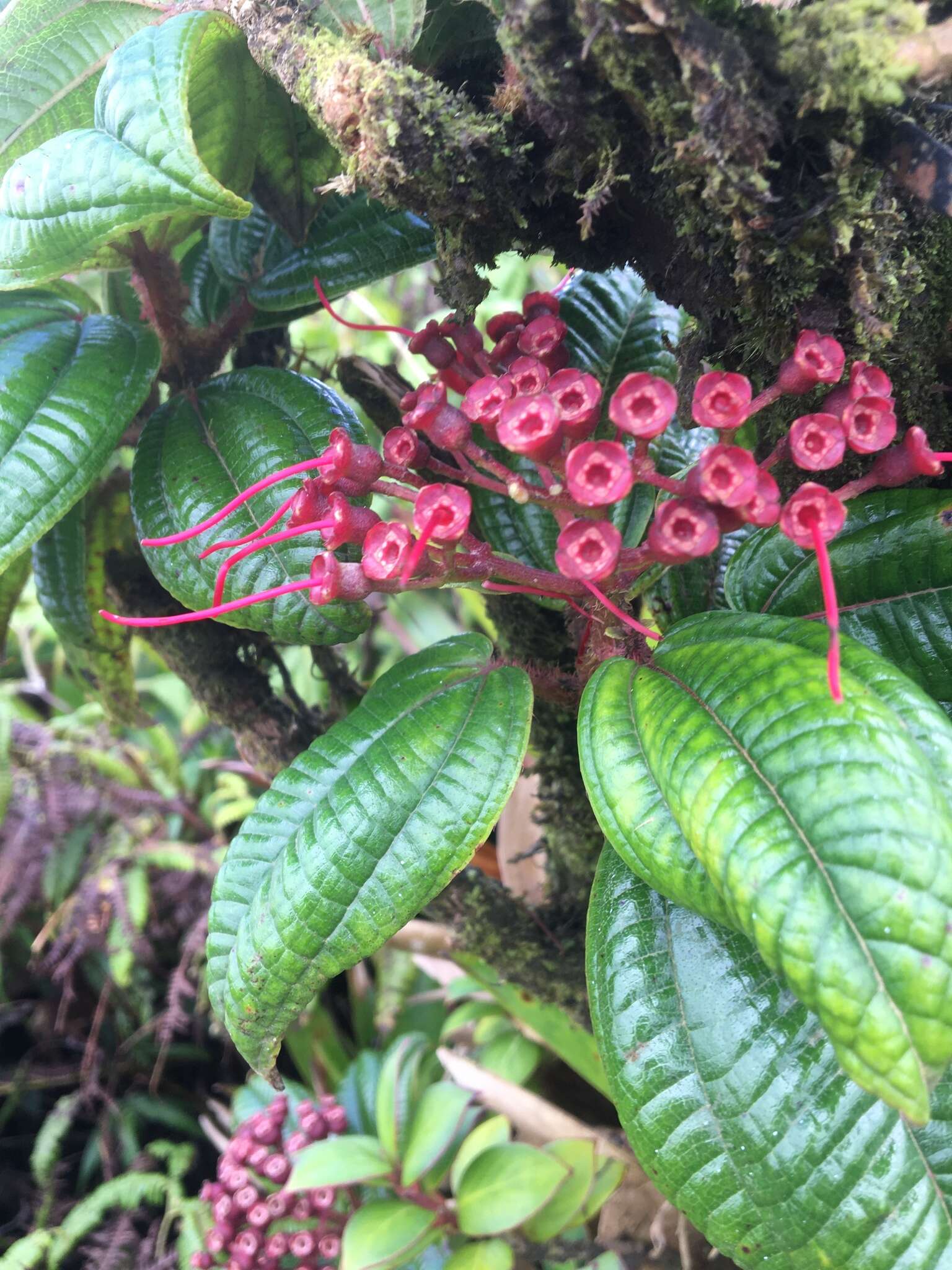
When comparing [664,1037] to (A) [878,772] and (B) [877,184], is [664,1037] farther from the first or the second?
(B) [877,184]

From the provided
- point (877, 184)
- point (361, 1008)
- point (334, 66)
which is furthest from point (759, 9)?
point (361, 1008)

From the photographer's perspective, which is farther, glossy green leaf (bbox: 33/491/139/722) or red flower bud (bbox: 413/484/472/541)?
glossy green leaf (bbox: 33/491/139/722)

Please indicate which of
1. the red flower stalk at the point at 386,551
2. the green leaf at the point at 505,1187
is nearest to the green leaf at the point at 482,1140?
the green leaf at the point at 505,1187

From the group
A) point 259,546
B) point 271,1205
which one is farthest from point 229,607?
point 271,1205

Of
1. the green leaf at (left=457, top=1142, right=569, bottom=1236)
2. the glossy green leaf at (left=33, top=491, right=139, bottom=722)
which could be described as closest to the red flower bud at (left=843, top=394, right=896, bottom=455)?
the glossy green leaf at (left=33, top=491, right=139, bottom=722)

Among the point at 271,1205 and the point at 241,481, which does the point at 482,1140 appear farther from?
the point at 241,481

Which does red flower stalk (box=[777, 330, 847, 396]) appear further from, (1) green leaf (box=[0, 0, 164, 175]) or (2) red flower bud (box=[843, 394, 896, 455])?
(1) green leaf (box=[0, 0, 164, 175])
